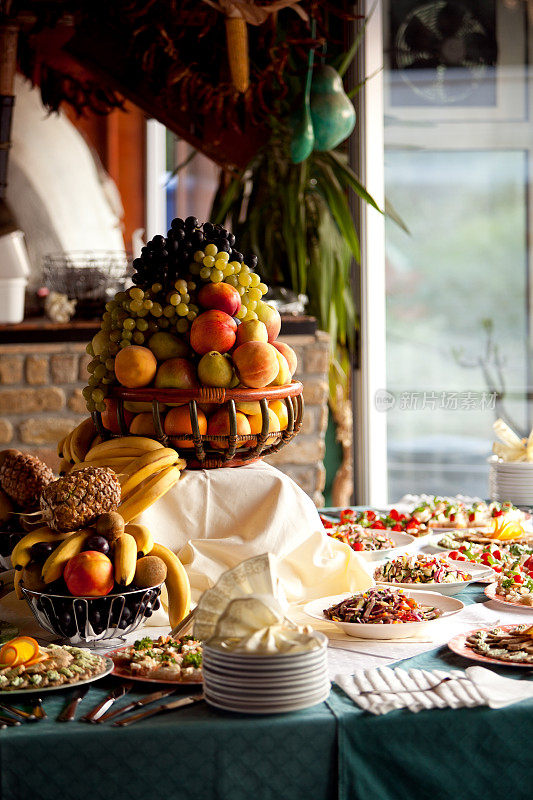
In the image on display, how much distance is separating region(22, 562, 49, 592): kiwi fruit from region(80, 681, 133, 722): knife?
211 millimetres

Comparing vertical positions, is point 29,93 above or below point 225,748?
above

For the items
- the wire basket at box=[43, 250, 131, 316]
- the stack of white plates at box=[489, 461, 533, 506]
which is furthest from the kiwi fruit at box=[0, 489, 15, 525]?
the wire basket at box=[43, 250, 131, 316]

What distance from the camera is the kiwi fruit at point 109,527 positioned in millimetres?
1421

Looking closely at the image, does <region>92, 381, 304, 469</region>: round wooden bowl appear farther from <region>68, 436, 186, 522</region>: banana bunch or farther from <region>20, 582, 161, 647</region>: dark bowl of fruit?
<region>20, 582, 161, 647</region>: dark bowl of fruit

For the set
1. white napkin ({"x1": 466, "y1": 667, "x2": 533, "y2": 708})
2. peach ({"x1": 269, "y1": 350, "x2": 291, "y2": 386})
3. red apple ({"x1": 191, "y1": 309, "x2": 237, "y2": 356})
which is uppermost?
red apple ({"x1": 191, "y1": 309, "x2": 237, "y2": 356})

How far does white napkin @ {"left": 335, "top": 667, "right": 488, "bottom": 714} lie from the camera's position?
1184 millimetres

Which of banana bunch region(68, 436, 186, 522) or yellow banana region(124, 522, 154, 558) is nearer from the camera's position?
yellow banana region(124, 522, 154, 558)

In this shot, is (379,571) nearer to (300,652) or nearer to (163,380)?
(163,380)

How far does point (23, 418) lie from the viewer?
11.8ft

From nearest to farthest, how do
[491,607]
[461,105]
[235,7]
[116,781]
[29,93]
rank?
[116,781] < [491,607] < [235,7] < [29,93] < [461,105]

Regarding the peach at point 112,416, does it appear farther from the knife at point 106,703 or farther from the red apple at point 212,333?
the knife at point 106,703

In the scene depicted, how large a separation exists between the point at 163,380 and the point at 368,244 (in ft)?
9.03

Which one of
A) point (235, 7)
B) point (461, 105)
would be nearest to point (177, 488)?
point (235, 7)

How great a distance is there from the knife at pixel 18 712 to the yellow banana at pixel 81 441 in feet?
2.33
